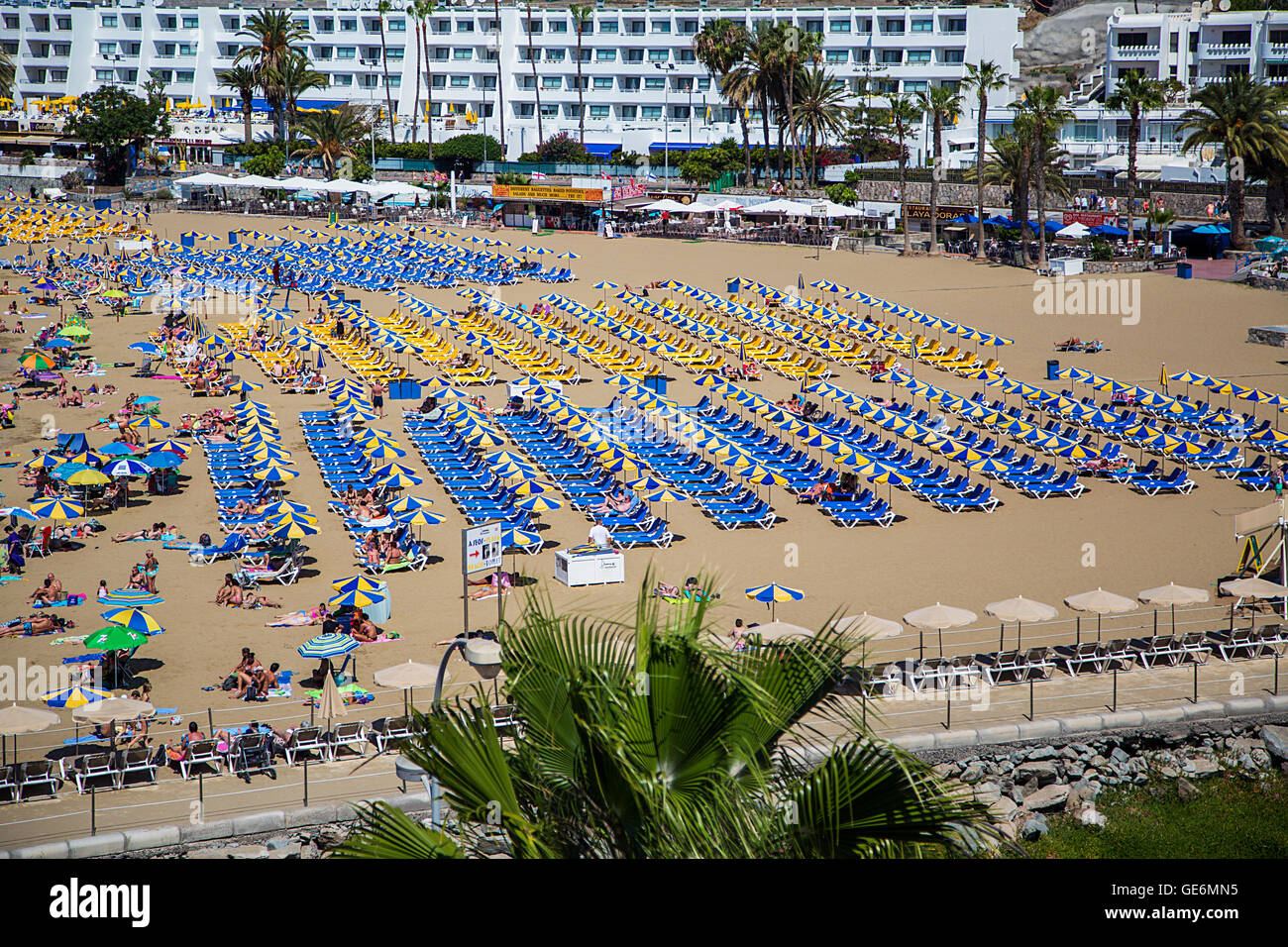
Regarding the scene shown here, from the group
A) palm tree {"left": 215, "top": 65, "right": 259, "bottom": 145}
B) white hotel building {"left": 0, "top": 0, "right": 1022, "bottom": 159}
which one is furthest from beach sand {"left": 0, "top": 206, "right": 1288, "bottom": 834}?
white hotel building {"left": 0, "top": 0, "right": 1022, "bottom": 159}

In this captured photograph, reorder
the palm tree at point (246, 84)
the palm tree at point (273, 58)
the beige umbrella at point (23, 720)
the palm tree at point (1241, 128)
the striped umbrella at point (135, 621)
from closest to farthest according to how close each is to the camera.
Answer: the beige umbrella at point (23, 720), the striped umbrella at point (135, 621), the palm tree at point (1241, 128), the palm tree at point (246, 84), the palm tree at point (273, 58)

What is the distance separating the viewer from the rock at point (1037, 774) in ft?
49.9

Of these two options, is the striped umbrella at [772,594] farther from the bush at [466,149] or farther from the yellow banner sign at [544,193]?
the bush at [466,149]

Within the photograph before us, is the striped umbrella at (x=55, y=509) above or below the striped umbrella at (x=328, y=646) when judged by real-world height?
above

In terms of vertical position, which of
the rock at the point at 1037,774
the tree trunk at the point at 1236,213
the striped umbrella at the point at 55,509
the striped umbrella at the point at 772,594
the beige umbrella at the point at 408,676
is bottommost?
the rock at the point at 1037,774

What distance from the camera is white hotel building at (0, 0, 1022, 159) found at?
89500 mm

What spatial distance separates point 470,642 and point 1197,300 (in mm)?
43647

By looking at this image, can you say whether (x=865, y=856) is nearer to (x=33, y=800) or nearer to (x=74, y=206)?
(x=33, y=800)

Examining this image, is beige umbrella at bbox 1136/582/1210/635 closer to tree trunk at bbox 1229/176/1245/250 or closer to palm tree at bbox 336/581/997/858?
palm tree at bbox 336/581/997/858

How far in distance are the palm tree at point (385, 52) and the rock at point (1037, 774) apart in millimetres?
86777

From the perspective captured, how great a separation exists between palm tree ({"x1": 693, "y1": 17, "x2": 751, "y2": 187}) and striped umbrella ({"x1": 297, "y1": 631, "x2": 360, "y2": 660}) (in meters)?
61.8

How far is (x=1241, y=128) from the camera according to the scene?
174ft

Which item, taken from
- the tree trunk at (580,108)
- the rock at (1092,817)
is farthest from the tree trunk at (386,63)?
the rock at (1092,817)

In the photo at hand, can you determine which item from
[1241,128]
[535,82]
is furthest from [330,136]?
[1241,128]
